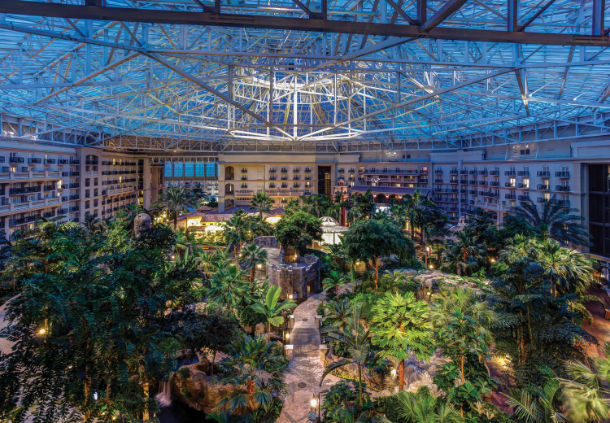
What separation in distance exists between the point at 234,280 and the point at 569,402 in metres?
18.3

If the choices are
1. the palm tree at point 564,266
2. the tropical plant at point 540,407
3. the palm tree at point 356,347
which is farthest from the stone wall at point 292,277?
the tropical plant at point 540,407

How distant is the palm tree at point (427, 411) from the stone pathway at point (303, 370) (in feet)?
18.5

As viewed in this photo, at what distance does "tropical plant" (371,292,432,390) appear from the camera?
49.4 feet

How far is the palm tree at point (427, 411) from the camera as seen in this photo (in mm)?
11383

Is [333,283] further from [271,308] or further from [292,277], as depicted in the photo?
[271,308]

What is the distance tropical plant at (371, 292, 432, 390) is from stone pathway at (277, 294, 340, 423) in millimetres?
4998

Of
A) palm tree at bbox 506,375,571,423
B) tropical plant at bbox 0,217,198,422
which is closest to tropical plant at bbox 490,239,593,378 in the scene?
palm tree at bbox 506,375,571,423

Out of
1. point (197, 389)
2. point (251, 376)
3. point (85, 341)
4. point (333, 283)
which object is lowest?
point (197, 389)

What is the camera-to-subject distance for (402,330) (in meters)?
15.7

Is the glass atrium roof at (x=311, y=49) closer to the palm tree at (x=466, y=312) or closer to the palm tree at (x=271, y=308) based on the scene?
the palm tree at (x=466, y=312)

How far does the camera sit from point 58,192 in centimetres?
4497

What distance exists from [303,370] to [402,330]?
303 inches

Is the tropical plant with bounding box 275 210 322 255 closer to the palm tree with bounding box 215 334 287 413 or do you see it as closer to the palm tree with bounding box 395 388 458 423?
the palm tree with bounding box 215 334 287 413

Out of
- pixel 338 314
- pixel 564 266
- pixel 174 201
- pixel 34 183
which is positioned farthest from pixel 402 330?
pixel 34 183
